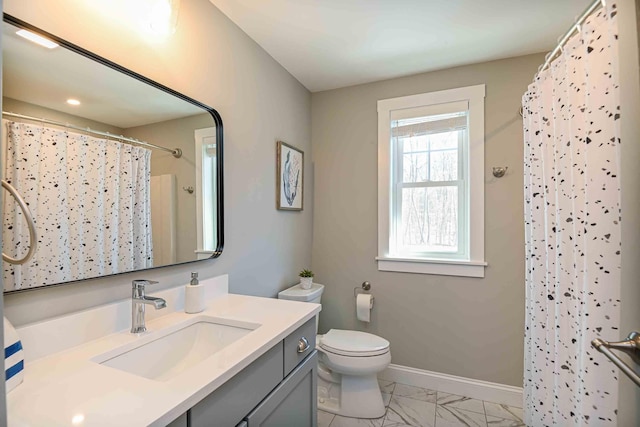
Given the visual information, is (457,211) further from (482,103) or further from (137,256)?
(137,256)

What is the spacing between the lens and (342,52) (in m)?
2.04

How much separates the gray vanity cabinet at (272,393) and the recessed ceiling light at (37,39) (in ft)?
3.65

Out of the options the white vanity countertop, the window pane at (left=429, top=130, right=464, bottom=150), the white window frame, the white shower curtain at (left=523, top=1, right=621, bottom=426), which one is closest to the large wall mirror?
the white vanity countertop

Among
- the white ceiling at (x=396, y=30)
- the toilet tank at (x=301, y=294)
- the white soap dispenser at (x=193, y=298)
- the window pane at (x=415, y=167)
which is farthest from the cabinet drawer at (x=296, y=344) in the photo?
the white ceiling at (x=396, y=30)

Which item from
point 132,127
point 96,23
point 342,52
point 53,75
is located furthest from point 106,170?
point 342,52

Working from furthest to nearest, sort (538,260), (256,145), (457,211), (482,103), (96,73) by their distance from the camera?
(457,211)
(482,103)
(256,145)
(538,260)
(96,73)

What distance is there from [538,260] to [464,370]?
1200 millimetres

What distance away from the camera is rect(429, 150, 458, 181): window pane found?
2295 millimetres

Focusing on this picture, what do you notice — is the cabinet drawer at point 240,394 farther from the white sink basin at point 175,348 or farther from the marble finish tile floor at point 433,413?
the marble finish tile floor at point 433,413

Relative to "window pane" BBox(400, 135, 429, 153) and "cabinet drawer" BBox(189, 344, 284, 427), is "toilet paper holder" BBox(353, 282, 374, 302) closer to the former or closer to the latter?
"window pane" BBox(400, 135, 429, 153)

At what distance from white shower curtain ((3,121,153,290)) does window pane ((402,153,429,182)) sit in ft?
5.97

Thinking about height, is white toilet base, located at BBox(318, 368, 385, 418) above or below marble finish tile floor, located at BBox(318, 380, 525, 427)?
above

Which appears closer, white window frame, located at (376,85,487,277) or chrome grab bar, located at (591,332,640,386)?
chrome grab bar, located at (591,332,640,386)

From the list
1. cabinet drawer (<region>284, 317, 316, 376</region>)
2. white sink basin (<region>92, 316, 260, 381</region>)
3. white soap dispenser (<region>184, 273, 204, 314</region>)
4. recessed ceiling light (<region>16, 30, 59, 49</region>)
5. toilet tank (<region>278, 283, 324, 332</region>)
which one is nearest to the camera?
recessed ceiling light (<region>16, 30, 59, 49</region>)
